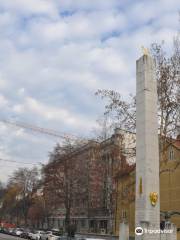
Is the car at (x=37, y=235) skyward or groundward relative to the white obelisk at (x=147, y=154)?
groundward

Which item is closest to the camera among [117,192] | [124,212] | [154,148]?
[154,148]

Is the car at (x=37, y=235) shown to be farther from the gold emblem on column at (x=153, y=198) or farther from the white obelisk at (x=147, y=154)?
the gold emblem on column at (x=153, y=198)

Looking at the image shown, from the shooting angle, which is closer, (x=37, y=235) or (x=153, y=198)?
(x=153, y=198)

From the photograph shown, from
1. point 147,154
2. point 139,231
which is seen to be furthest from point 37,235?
point 147,154

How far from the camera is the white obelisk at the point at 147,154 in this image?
19.1 m

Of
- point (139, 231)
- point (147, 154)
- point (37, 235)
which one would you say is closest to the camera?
point (139, 231)

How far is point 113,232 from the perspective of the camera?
57.2 meters

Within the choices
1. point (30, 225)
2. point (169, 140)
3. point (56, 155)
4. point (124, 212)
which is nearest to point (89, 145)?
point (56, 155)

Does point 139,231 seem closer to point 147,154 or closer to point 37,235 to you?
point 147,154

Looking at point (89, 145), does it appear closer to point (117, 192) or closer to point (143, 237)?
point (117, 192)

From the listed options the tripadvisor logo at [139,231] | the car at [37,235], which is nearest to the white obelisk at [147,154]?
the tripadvisor logo at [139,231]

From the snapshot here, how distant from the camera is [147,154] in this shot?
772 inches

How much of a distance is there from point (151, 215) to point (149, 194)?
98cm

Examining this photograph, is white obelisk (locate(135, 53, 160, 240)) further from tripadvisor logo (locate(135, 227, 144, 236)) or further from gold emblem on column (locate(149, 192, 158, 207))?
tripadvisor logo (locate(135, 227, 144, 236))
